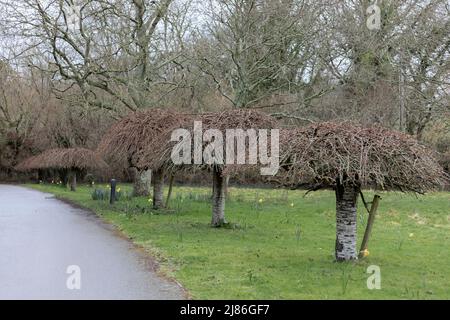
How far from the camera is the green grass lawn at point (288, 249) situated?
821cm

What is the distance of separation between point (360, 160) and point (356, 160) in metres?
0.09

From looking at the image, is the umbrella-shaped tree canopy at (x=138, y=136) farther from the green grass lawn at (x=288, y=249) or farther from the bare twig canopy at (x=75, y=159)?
the bare twig canopy at (x=75, y=159)

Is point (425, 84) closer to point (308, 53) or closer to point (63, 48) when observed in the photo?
point (308, 53)

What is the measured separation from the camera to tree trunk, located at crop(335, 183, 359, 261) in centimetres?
987

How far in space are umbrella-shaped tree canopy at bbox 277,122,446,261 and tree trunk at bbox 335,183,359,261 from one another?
0.64ft

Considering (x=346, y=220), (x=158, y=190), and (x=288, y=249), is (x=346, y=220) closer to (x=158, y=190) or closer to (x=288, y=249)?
(x=288, y=249)

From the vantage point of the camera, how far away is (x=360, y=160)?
29.1 feet

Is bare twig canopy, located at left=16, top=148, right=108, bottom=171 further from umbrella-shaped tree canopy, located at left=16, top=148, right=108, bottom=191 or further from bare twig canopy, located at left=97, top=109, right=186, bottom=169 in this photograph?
bare twig canopy, located at left=97, top=109, right=186, bottom=169

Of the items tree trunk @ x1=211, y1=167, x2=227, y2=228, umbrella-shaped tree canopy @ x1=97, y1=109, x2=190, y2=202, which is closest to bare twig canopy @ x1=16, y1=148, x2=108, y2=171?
umbrella-shaped tree canopy @ x1=97, y1=109, x2=190, y2=202

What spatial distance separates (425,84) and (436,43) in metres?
1.55

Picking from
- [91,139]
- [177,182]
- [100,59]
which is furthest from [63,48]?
[177,182]

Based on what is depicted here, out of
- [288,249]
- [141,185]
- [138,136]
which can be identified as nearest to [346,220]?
[288,249]

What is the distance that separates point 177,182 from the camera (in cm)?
4231

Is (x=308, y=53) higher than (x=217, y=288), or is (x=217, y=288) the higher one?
(x=308, y=53)
